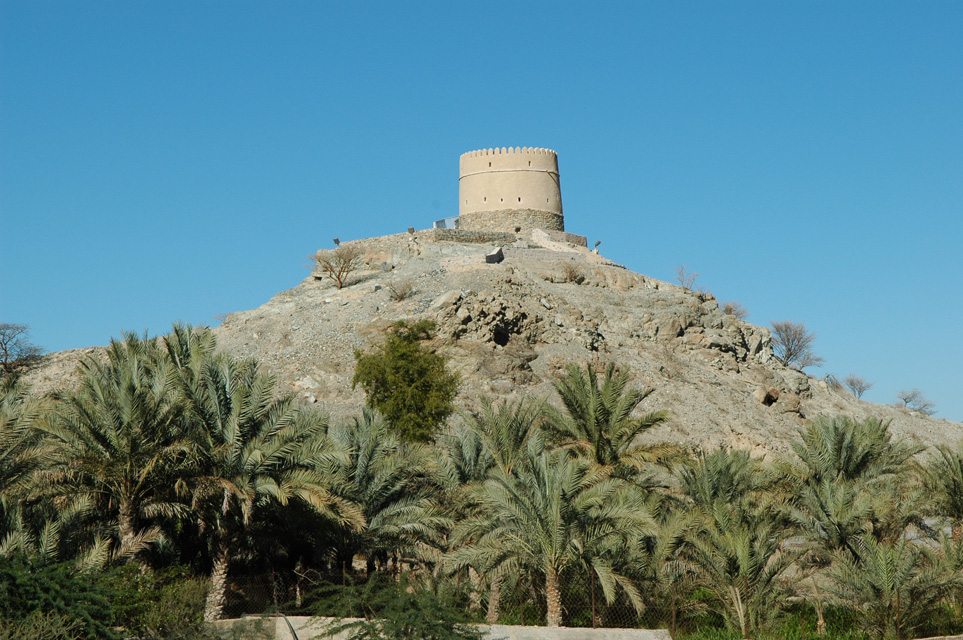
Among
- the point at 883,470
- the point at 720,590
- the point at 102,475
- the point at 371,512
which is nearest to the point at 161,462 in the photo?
Answer: the point at 102,475

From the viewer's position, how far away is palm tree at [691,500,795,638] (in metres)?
14.6

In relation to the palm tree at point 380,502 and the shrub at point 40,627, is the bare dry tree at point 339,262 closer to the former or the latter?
the palm tree at point 380,502

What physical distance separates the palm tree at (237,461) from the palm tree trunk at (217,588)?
0.01m

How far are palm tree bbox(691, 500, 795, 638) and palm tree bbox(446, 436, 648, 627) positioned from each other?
5.04 feet

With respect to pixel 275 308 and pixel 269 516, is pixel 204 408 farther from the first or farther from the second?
pixel 275 308

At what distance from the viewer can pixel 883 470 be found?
18562mm

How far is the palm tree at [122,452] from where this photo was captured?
43.6 feet

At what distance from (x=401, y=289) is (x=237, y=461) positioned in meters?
25.9

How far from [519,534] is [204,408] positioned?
5.07 m

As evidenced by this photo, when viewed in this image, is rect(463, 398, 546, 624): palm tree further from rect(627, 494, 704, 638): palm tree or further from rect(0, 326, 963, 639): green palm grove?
rect(627, 494, 704, 638): palm tree

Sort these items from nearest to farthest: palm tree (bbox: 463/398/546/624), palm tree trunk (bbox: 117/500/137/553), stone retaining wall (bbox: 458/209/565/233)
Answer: palm tree trunk (bbox: 117/500/137/553) < palm tree (bbox: 463/398/546/624) < stone retaining wall (bbox: 458/209/565/233)

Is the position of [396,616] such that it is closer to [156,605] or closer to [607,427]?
[156,605]

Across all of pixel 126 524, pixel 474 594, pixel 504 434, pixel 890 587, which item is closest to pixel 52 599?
pixel 126 524

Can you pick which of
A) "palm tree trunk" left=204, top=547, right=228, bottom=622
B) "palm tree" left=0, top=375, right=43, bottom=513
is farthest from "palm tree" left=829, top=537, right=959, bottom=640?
"palm tree" left=0, top=375, right=43, bottom=513
